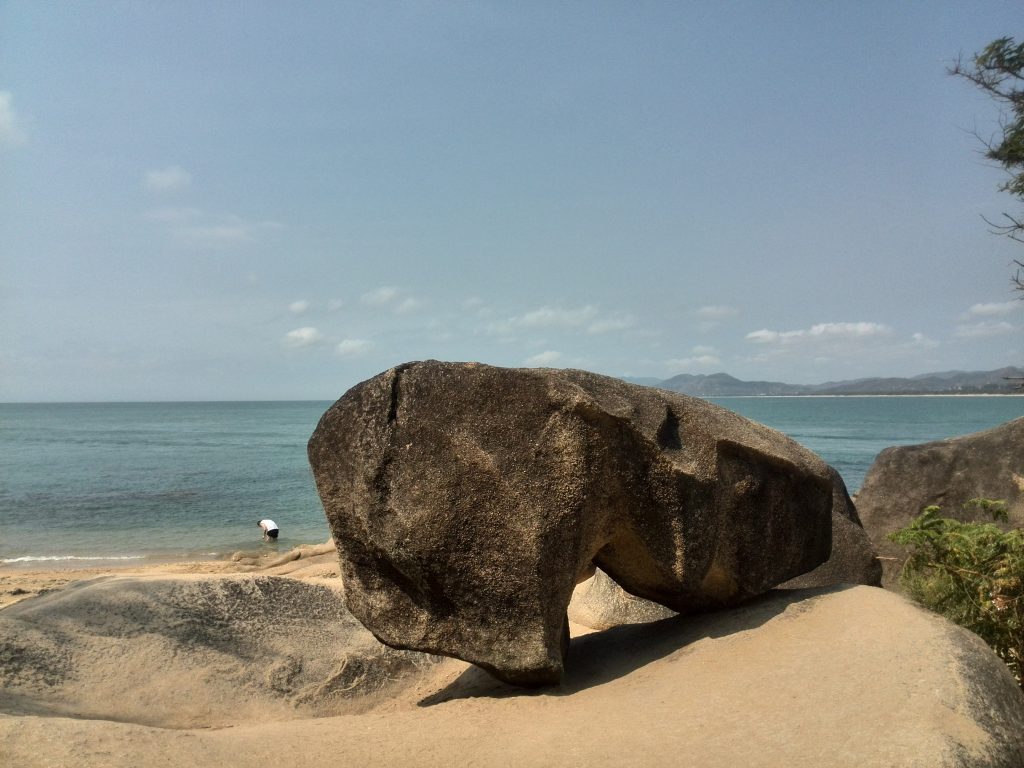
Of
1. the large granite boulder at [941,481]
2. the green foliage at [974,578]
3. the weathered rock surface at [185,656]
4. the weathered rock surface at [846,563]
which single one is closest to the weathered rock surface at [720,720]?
the green foliage at [974,578]

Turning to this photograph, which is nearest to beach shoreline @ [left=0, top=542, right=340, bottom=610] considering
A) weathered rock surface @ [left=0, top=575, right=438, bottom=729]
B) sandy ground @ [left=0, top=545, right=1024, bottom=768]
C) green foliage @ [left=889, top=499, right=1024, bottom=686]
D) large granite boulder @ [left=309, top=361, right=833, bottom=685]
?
weathered rock surface @ [left=0, top=575, right=438, bottom=729]

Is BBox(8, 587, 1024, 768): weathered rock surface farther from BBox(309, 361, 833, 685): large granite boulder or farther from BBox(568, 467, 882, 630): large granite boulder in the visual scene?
BBox(568, 467, 882, 630): large granite boulder

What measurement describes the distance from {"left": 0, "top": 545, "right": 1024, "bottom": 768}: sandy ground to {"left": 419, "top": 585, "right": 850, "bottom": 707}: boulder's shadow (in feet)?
0.06

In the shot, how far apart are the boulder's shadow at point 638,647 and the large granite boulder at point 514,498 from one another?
0.84ft

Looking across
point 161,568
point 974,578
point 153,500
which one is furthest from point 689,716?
point 153,500

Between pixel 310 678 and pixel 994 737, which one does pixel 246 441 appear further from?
pixel 994 737

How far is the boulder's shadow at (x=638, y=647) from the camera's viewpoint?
5082mm

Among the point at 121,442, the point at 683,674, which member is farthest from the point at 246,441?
the point at 683,674

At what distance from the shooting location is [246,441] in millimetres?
61719

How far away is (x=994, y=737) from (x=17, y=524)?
2336 cm

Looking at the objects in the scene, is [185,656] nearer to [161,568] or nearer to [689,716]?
[689,716]

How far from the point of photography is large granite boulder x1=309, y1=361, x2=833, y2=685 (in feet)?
15.3

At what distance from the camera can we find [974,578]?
5.36 meters

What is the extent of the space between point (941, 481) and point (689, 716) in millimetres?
6904
